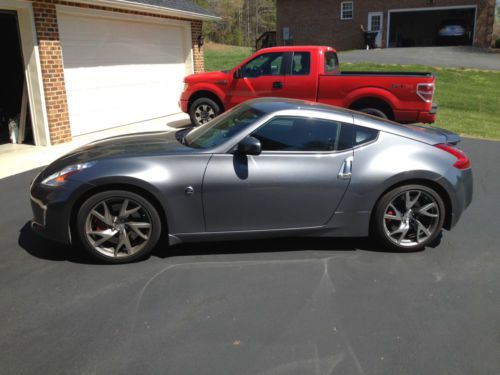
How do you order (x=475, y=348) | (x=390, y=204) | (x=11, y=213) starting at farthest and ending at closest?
(x=11, y=213), (x=390, y=204), (x=475, y=348)

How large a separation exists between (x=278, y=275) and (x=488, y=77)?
732 inches

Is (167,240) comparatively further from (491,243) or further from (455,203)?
(491,243)

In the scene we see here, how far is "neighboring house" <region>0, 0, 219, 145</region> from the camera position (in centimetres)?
945

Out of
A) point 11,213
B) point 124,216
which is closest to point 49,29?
point 11,213

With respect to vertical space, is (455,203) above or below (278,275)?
above

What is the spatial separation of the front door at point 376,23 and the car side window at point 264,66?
80.1 ft

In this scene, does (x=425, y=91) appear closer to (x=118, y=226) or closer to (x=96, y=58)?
(x=118, y=226)

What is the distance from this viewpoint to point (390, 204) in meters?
4.51

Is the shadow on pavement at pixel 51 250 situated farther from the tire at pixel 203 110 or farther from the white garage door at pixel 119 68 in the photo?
the tire at pixel 203 110

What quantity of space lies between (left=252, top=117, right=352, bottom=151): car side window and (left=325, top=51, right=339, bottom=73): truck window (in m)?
6.40

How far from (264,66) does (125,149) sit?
22.4 feet

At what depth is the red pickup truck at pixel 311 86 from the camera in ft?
30.8

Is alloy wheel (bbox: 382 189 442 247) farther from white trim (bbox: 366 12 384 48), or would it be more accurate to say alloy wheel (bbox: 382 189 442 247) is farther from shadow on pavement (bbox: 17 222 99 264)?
white trim (bbox: 366 12 384 48)

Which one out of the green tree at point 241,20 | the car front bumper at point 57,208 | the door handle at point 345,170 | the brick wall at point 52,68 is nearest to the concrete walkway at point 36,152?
the brick wall at point 52,68
